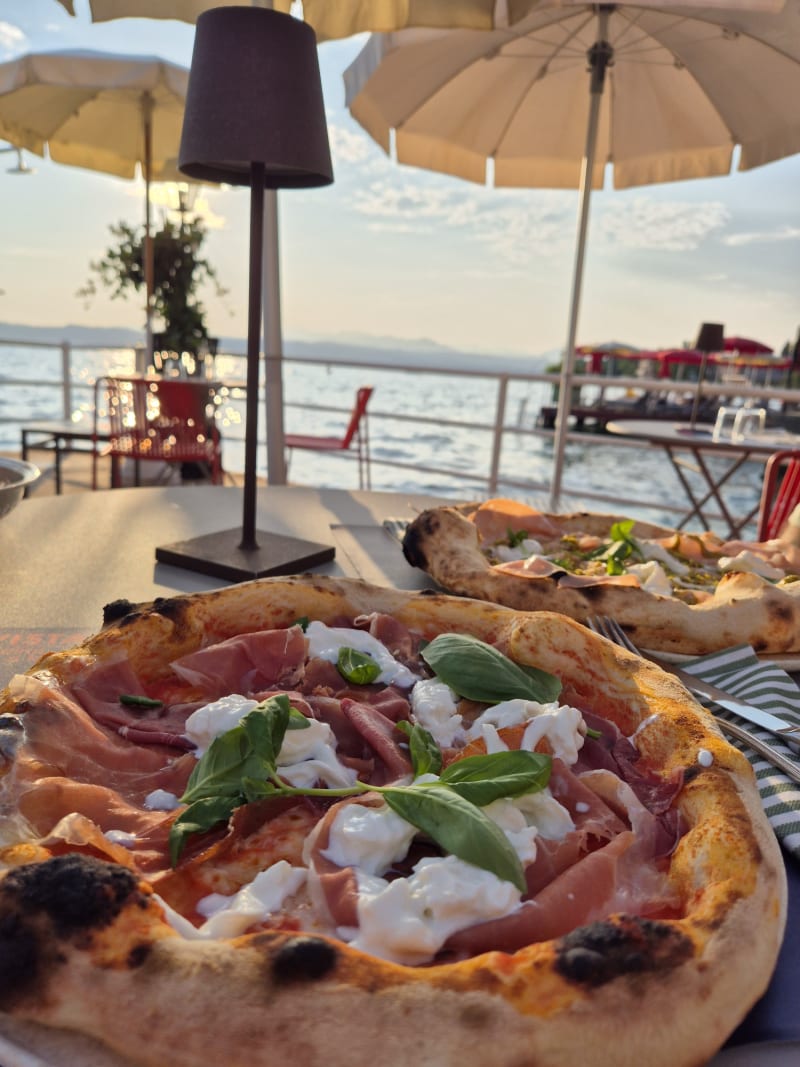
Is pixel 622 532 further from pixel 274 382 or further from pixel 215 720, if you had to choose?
pixel 274 382

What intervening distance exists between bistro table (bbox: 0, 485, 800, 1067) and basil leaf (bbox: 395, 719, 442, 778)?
0.42 m

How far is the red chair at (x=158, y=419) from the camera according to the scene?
207 inches

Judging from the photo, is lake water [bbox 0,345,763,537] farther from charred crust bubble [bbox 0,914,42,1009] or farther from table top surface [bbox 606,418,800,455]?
charred crust bubble [bbox 0,914,42,1009]

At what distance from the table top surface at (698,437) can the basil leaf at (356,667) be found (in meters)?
4.00

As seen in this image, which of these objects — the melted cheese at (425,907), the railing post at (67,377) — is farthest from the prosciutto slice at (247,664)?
the railing post at (67,377)

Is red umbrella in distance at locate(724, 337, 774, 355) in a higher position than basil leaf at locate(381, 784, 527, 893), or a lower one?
higher

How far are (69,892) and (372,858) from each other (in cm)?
29

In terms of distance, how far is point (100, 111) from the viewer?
321 inches

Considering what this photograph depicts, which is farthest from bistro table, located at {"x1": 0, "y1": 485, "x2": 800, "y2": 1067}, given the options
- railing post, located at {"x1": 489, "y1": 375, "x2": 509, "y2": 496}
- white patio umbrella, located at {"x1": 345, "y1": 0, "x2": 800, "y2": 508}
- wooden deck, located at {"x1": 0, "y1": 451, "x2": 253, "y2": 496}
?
wooden deck, located at {"x1": 0, "y1": 451, "x2": 253, "y2": 496}

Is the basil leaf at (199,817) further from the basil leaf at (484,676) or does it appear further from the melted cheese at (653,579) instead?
the melted cheese at (653,579)

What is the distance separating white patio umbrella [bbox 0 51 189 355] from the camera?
6695 millimetres

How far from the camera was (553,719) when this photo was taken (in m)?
1.05

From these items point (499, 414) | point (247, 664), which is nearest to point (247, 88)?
point (247, 664)

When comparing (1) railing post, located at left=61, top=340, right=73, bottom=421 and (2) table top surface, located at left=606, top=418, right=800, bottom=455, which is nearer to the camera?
(2) table top surface, located at left=606, top=418, right=800, bottom=455
